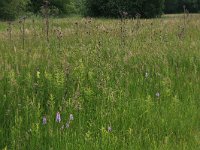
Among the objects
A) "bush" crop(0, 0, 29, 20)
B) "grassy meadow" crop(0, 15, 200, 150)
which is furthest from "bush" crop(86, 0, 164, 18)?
"grassy meadow" crop(0, 15, 200, 150)

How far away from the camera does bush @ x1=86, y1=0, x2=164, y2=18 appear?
3481 cm

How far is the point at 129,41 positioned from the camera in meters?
7.12

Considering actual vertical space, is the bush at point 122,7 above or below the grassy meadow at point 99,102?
above

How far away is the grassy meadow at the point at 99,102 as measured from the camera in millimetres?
3359

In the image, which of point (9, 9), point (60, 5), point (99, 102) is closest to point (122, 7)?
point (9, 9)

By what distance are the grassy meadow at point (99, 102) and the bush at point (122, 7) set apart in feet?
96.8

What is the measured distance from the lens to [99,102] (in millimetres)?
4129

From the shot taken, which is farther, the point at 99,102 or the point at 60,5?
the point at 60,5

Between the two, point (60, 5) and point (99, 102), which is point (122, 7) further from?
point (99, 102)

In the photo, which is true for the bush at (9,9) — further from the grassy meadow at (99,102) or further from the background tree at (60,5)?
the grassy meadow at (99,102)

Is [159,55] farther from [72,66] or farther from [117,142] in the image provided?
[117,142]

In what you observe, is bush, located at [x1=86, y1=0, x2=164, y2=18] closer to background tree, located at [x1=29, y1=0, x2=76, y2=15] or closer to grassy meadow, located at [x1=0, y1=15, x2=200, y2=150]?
background tree, located at [x1=29, y1=0, x2=76, y2=15]

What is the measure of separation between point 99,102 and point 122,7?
1261 inches

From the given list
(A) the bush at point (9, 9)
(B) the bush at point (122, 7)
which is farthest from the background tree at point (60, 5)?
(A) the bush at point (9, 9)
